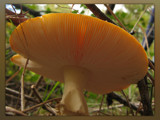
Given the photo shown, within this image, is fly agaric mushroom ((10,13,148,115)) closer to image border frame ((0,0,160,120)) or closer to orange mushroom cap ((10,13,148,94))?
Result: orange mushroom cap ((10,13,148,94))

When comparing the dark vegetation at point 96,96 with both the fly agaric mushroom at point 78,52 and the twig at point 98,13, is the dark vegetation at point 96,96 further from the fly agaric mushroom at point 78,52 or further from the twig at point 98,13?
the fly agaric mushroom at point 78,52

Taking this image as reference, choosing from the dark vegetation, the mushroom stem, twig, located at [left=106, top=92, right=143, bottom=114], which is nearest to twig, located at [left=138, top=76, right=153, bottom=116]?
the dark vegetation

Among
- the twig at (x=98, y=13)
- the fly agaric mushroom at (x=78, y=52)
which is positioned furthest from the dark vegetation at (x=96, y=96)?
the fly agaric mushroom at (x=78, y=52)

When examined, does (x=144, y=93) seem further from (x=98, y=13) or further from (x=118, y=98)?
(x=98, y=13)

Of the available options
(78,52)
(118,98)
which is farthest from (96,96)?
(78,52)

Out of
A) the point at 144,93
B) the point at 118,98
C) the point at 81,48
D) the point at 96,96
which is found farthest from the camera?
the point at 96,96

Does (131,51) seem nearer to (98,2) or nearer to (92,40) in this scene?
(92,40)

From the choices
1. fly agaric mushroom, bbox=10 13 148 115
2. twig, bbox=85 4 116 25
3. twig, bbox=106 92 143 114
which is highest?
twig, bbox=85 4 116 25
